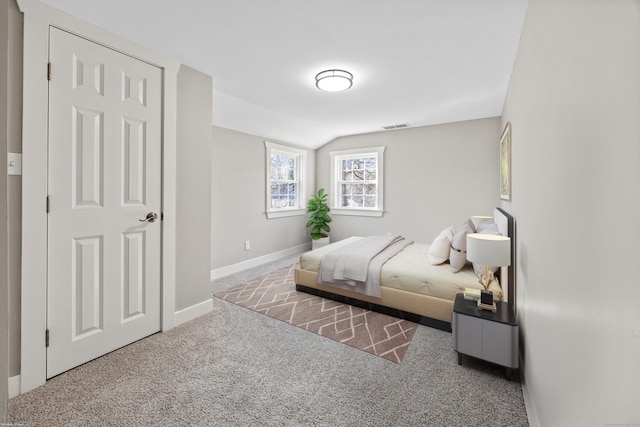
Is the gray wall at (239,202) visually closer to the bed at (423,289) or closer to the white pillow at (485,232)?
the bed at (423,289)

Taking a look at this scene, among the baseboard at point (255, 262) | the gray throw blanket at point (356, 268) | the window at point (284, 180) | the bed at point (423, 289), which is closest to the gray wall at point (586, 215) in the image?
the bed at point (423, 289)

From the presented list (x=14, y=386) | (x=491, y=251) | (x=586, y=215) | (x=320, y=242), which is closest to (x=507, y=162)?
(x=491, y=251)

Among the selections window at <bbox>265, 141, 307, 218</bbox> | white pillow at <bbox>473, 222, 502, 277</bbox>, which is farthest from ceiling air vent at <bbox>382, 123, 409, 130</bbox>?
white pillow at <bbox>473, 222, 502, 277</bbox>

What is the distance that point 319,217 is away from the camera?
5496 millimetres

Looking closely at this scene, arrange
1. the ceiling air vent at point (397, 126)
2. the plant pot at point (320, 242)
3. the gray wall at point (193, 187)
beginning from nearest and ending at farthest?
the gray wall at point (193, 187) → the ceiling air vent at point (397, 126) → the plant pot at point (320, 242)

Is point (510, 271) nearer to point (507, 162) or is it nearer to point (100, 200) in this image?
point (507, 162)

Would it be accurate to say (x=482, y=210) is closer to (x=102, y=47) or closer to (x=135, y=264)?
(x=135, y=264)

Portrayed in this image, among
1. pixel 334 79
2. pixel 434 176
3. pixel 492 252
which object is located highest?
pixel 334 79

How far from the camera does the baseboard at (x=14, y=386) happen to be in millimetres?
1591

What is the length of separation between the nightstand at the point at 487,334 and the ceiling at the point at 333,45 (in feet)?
6.74

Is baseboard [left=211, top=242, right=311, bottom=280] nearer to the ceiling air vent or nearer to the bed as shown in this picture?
the bed

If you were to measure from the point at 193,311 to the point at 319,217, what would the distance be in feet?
10.7

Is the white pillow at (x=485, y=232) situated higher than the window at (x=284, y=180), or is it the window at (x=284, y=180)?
the window at (x=284, y=180)

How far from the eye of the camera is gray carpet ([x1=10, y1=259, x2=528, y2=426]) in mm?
1456
